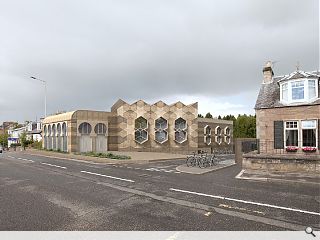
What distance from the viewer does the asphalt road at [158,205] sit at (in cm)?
687

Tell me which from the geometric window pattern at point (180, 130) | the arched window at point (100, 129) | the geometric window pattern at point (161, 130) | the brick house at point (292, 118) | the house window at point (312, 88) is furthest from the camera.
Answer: the geometric window pattern at point (180, 130)

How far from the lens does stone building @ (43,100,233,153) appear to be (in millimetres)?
35906

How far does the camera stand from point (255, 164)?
17297 mm

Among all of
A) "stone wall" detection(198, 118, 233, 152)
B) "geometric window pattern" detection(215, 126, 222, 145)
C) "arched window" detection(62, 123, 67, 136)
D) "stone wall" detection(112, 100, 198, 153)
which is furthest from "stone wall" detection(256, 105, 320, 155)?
"geometric window pattern" detection(215, 126, 222, 145)

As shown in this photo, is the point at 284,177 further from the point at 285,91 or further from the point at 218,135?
the point at 218,135

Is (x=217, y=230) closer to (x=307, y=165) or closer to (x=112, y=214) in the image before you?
(x=112, y=214)

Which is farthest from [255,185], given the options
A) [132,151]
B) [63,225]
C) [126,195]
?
[132,151]

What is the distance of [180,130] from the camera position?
134ft

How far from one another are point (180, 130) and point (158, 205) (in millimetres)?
32175

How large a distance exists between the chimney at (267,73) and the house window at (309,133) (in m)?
5.82

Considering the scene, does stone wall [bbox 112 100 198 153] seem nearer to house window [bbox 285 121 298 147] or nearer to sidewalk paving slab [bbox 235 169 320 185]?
house window [bbox 285 121 298 147]

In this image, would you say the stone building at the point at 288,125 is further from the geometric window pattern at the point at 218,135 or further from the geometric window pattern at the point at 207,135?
the geometric window pattern at the point at 218,135

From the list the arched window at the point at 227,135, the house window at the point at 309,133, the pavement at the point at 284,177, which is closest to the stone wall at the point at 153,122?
the arched window at the point at 227,135

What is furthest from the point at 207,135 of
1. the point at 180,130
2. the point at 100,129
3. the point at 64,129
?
the point at 64,129
